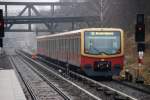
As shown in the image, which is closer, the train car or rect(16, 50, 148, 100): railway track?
rect(16, 50, 148, 100): railway track

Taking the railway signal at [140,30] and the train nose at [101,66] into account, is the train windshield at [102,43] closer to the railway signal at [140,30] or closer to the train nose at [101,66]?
the train nose at [101,66]

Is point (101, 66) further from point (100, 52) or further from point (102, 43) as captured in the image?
point (102, 43)

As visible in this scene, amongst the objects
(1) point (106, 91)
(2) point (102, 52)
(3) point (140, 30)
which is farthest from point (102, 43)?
(1) point (106, 91)

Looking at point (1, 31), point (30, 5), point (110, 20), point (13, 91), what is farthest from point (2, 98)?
point (30, 5)

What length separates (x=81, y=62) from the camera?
26656mm

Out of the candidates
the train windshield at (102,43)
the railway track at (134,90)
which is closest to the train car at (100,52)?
the train windshield at (102,43)

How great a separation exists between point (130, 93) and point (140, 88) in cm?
147

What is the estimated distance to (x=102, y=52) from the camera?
1059 inches

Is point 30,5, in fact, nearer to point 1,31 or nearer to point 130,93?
point 1,31

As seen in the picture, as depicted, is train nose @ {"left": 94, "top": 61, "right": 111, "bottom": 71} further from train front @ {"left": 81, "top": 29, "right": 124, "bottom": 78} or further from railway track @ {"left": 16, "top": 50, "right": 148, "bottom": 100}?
railway track @ {"left": 16, "top": 50, "right": 148, "bottom": 100}

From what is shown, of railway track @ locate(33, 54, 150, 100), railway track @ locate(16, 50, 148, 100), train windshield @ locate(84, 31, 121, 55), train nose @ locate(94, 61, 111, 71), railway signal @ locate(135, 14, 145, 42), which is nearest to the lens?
railway track @ locate(16, 50, 148, 100)

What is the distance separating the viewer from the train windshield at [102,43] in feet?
88.3

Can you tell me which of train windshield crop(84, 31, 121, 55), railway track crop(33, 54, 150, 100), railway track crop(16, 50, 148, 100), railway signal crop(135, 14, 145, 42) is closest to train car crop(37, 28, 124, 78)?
train windshield crop(84, 31, 121, 55)

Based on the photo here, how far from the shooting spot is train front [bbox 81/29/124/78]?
87.4 feet
